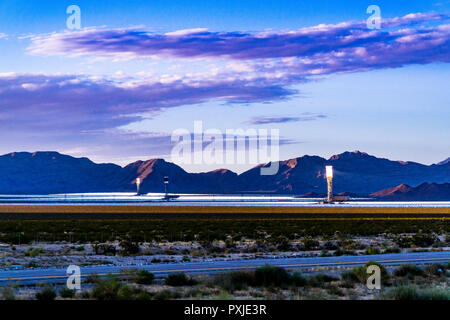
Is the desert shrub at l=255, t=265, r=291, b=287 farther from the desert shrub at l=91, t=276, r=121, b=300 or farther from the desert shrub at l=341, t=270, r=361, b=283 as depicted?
the desert shrub at l=91, t=276, r=121, b=300

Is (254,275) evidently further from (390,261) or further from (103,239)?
(103,239)

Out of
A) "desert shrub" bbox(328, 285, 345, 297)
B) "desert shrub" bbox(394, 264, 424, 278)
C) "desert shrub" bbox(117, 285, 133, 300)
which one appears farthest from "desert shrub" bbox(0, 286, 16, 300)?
"desert shrub" bbox(394, 264, 424, 278)

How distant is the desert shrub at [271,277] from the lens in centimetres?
2176

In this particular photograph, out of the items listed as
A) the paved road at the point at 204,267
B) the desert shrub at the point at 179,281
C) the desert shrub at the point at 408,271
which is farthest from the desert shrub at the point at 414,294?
the paved road at the point at 204,267

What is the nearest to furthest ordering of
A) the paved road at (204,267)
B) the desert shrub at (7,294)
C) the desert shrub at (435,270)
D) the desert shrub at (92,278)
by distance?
the desert shrub at (7,294), the desert shrub at (92,278), the paved road at (204,267), the desert shrub at (435,270)

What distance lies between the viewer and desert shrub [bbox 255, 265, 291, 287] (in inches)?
857

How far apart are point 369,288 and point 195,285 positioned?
5215 mm

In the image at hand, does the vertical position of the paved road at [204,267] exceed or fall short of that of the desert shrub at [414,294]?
it falls short

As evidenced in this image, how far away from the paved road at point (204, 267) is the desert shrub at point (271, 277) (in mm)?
3267

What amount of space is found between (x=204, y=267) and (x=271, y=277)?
578 cm

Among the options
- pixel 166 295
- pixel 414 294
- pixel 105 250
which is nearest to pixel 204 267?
pixel 166 295

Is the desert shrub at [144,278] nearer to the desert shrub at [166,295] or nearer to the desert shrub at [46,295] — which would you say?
the desert shrub at [166,295]

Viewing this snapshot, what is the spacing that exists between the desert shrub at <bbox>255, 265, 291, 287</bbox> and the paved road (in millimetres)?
3267
